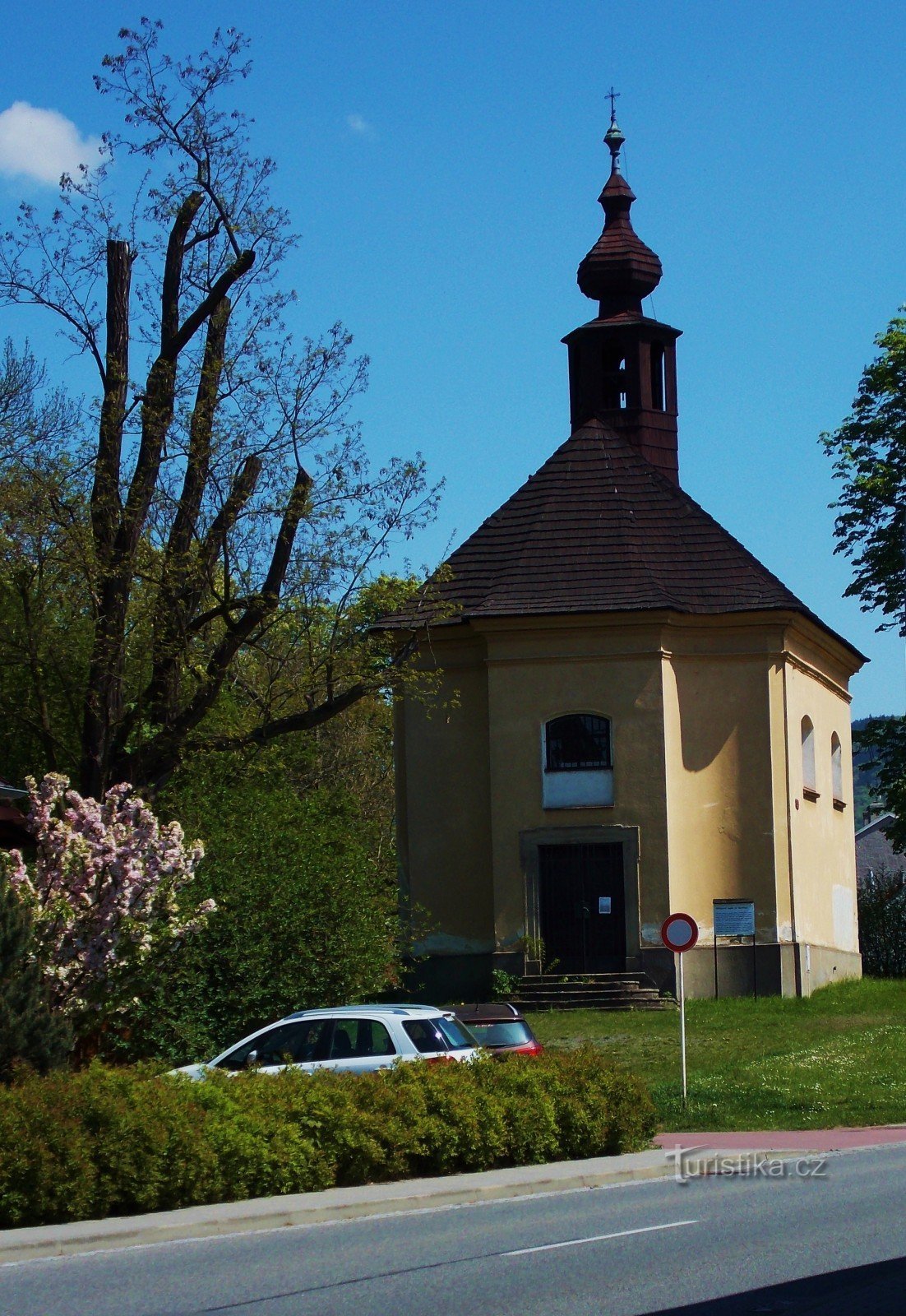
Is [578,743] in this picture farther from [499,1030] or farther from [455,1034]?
[455,1034]

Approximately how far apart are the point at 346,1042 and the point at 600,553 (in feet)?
59.9

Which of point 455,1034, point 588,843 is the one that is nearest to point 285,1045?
point 455,1034

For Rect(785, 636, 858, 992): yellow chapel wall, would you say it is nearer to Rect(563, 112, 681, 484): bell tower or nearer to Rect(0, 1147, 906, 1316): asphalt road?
Rect(563, 112, 681, 484): bell tower

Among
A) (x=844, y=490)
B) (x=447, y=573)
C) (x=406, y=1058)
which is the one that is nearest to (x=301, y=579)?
(x=447, y=573)

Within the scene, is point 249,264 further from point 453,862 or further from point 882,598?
point 882,598

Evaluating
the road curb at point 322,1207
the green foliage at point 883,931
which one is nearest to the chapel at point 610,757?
the green foliage at point 883,931

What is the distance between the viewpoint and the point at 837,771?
40.1 metres

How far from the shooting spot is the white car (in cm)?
1795

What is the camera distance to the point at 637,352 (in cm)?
3897

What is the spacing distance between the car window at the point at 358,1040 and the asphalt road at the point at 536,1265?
4.00 metres

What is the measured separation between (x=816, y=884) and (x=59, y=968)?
21.1 m

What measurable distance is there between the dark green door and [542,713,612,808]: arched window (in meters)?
0.93

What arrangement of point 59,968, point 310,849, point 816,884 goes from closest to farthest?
point 59,968 → point 310,849 → point 816,884

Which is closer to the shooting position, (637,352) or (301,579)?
(301,579)
